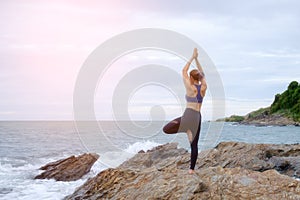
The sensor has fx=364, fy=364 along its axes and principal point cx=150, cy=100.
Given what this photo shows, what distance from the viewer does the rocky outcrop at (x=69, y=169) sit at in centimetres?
2267

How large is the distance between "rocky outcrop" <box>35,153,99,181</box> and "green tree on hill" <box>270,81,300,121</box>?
130 meters

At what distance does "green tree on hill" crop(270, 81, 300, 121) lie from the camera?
146500 millimetres

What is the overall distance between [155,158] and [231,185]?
13.3 meters

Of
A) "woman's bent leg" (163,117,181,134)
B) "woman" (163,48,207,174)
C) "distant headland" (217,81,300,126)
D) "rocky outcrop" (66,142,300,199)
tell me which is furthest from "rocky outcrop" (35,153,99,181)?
"distant headland" (217,81,300,126)

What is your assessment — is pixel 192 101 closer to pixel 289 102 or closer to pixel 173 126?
pixel 173 126

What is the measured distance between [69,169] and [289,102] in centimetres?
14478

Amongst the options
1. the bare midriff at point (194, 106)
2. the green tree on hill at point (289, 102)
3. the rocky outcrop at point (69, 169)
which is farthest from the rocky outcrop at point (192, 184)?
the green tree on hill at point (289, 102)

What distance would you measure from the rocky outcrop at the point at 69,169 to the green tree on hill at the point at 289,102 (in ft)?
426

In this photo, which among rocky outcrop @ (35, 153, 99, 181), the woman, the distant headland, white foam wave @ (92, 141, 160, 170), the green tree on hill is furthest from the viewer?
the green tree on hill

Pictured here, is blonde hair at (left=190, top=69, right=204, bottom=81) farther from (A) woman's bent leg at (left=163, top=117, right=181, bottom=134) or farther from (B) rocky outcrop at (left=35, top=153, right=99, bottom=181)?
(B) rocky outcrop at (left=35, top=153, right=99, bottom=181)

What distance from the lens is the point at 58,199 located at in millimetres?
16656

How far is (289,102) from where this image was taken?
154 metres

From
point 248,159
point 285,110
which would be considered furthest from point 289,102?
point 248,159

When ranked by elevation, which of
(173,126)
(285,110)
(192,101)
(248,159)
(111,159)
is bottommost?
(111,159)
